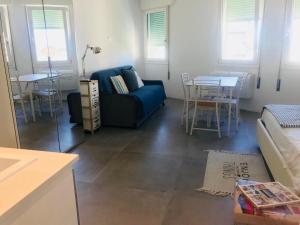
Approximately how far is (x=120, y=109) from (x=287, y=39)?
302 centimetres

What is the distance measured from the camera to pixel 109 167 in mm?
2939

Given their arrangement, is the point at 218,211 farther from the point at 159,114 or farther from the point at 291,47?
the point at 291,47

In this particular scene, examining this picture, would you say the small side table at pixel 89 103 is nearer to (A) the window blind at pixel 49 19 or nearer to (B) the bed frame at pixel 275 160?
(A) the window blind at pixel 49 19

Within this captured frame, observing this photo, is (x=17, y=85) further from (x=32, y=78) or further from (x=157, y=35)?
(x=157, y=35)

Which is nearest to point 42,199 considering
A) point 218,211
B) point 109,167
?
point 218,211

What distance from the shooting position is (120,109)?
414 centimetres

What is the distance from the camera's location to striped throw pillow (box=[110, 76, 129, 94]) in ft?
14.7

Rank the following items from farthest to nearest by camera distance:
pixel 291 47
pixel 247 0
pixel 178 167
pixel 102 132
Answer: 1. pixel 247 0
2. pixel 291 47
3. pixel 102 132
4. pixel 178 167

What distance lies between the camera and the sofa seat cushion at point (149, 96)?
4285 mm

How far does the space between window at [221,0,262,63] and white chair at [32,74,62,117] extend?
3372mm

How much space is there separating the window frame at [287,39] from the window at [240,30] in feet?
1.52

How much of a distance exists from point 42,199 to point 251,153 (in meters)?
2.79

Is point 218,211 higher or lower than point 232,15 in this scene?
lower

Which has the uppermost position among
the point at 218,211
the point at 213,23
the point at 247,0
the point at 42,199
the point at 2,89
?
the point at 247,0
